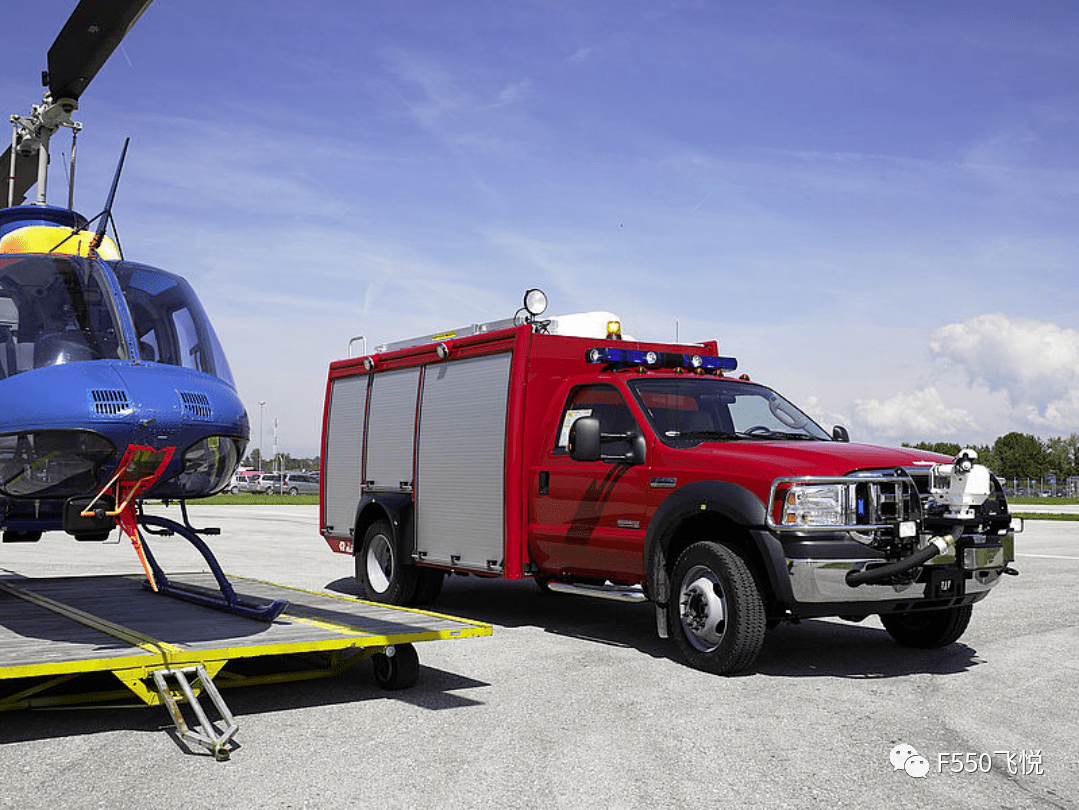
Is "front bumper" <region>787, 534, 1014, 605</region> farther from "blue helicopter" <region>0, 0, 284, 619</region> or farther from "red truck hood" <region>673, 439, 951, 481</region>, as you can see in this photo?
"blue helicopter" <region>0, 0, 284, 619</region>

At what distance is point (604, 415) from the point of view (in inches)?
334

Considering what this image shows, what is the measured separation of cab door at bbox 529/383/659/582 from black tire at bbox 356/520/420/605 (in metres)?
1.99

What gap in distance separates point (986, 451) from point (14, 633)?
129010 mm

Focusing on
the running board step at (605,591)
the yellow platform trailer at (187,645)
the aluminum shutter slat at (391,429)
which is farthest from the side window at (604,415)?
the aluminum shutter slat at (391,429)

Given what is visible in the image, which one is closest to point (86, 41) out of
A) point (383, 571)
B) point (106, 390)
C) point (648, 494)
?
point (106, 390)

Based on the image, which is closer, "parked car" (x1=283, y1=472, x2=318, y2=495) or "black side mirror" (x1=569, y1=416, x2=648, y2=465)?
"black side mirror" (x1=569, y1=416, x2=648, y2=465)

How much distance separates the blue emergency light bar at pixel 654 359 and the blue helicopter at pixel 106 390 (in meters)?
3.32

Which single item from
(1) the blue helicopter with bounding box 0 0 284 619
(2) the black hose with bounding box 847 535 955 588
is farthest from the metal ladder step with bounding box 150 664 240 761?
(2) the black hose with bounding box 847 535 955 588

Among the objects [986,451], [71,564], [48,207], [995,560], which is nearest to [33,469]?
[48,207]

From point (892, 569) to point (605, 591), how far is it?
7.58 ft

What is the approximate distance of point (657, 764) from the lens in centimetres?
488

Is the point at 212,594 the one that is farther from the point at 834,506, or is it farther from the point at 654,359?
the point at 834,506

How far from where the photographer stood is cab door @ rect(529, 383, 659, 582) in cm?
783

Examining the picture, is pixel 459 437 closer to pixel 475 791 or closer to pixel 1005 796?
pixel 475 791
